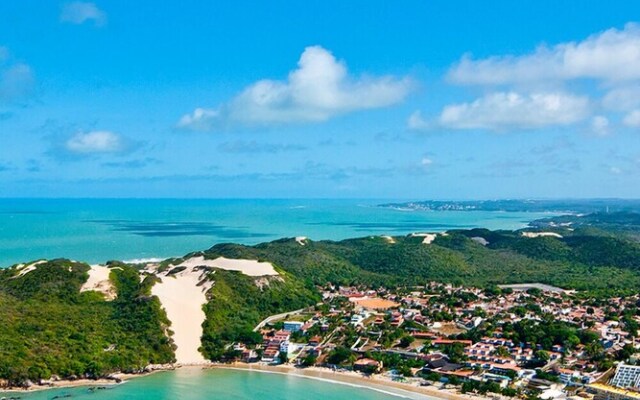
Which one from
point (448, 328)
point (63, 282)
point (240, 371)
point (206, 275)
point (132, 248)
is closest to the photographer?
point (240, 371)

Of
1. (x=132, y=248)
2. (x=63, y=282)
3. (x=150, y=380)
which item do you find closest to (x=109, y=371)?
(x=150, y=380)

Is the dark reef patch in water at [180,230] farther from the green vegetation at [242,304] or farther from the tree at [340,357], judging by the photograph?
the tree at [340,357]

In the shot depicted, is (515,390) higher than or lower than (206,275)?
lower

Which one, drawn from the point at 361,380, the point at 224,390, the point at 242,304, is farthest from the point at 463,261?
the point at 224,390

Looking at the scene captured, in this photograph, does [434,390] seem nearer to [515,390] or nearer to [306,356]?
[515,390]

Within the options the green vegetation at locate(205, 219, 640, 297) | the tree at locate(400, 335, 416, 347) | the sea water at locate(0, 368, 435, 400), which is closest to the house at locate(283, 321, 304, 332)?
the tree at locate(400, 335, 416, 347)

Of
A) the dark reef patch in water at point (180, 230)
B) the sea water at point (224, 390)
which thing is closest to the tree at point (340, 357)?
the sea water at point (224, 390)
